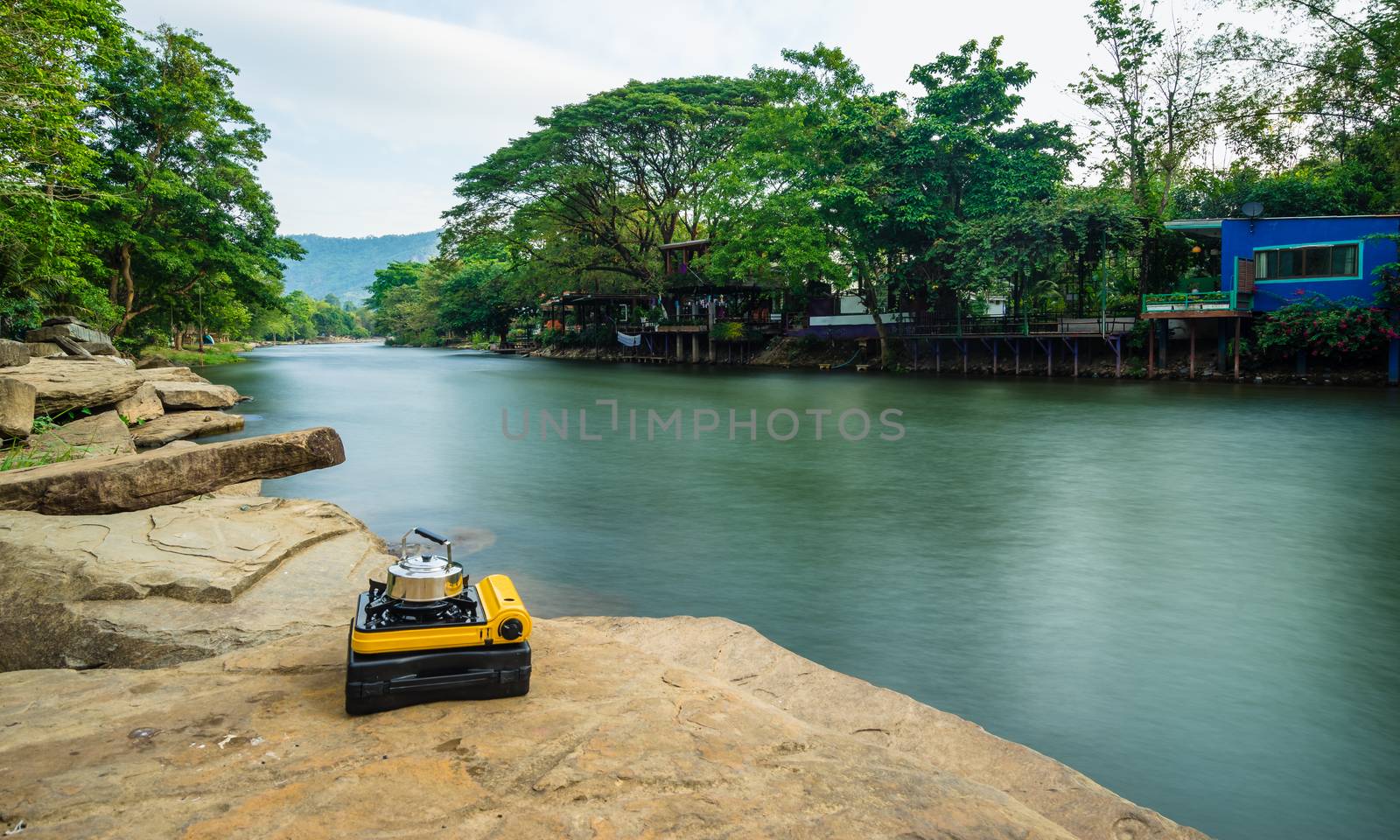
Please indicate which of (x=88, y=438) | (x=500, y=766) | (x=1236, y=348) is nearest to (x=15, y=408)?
(x=88, y=438)

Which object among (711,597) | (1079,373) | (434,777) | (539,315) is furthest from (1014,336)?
(539,315)

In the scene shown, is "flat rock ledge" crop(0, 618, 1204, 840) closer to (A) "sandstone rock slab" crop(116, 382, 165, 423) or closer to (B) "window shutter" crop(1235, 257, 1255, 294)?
(A) "sandstone rock slab" crop(116, 382, 165, 423)

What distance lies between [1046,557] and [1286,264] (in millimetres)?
20818

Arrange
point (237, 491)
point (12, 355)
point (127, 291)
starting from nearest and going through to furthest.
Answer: point (237, 491)
point (12, 355)
point (127, 291)

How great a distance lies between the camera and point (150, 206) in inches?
1105

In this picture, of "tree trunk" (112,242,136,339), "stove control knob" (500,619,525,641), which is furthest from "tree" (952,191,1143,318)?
"tree trunk" (112,242,136,339)

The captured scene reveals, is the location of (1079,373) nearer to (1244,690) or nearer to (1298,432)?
(1298,432)

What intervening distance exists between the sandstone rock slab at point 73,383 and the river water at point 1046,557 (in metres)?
3.02

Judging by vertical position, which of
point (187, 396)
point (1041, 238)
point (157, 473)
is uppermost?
point (1041, 238)

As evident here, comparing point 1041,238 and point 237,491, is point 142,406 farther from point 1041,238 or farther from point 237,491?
point 1041,238

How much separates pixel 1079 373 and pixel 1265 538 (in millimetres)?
21567

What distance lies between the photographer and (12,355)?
12445 millimetres

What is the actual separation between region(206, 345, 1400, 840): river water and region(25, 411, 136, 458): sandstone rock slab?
1.96 metres

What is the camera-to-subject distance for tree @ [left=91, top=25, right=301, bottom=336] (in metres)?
26.5
